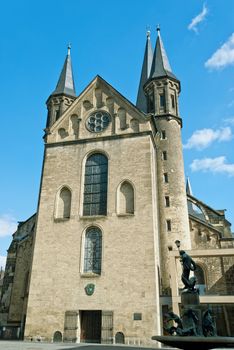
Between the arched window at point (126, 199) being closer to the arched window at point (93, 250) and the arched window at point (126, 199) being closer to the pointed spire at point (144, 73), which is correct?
the arched window at point (93, 250)

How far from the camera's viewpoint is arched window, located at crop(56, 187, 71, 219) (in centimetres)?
2446

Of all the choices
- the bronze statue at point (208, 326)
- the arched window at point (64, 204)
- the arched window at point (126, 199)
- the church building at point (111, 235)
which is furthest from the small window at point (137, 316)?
the bronze statue at point (208, 326)

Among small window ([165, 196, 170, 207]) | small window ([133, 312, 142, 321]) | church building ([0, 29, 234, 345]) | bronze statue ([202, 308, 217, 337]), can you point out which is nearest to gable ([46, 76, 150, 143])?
church building ([0, 29, 234, 345])

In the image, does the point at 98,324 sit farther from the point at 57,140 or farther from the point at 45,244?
the point at 57,140

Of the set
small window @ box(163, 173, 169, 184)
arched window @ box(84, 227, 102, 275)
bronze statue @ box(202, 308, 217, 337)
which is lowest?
bronze statue @ box(202, 308, 217, 337)

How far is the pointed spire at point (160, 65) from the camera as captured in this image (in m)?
31.9

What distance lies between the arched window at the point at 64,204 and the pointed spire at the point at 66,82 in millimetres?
13018

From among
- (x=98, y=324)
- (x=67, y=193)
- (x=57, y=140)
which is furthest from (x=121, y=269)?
(x=57, y=140)

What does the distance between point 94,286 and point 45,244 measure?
15.0ft

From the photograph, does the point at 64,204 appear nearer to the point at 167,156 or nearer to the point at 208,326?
the point at 167,156

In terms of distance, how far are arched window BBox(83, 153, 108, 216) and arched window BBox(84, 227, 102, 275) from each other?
146cm

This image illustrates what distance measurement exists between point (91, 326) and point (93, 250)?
4.66 metres

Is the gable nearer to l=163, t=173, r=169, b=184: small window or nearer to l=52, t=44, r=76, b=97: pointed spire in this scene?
l=163, t=173, r=169, b=184: small window

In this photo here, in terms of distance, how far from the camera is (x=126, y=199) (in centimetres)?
2381
